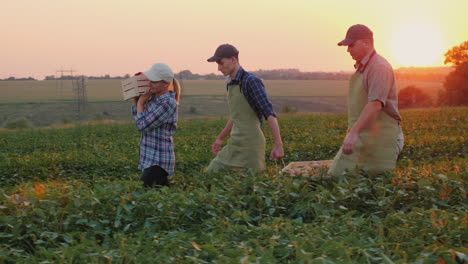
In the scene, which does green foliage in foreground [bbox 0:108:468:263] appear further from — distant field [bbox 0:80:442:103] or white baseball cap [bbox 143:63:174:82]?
distant field [bbox 0:80:442:103]

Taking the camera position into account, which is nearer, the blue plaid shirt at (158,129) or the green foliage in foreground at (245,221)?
the green foliage in foreground at (245,221)

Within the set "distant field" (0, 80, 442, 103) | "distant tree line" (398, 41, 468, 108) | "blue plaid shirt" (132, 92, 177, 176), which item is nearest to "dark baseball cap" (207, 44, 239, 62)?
"blue plaid shirt" (132, 92, 177, 176)

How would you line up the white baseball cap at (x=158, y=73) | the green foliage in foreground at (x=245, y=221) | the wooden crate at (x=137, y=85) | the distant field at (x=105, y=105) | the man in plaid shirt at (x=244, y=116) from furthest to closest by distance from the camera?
the distant field at (x=105, y=105) → the man in plaid shirt at (x=244, y=116) → the wooden crate at (x=137, y=85) → the white baseball cap at (x=158, y=73) → the green foliage in foreground at (x=245, y=221)

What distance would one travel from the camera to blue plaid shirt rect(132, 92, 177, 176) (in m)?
5.93

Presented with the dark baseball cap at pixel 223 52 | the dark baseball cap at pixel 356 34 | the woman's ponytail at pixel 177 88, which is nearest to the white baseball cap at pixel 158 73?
the woman's ponytail at pixel 177 88

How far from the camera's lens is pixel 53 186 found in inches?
218

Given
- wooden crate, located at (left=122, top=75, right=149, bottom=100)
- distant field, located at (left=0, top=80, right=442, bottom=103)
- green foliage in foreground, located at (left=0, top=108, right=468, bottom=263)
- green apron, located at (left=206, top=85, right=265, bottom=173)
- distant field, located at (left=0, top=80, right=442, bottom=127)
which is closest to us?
green foliage in foreground, located at (left=0, top=108, right=468, bottom=263)

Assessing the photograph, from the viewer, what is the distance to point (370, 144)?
5.93 meters

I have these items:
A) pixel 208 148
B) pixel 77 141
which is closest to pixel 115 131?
pixel 77 141

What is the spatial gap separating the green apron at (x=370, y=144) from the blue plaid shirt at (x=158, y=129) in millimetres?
1844

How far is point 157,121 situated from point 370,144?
2.34 meters

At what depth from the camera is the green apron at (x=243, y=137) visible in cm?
632

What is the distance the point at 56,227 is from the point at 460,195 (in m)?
3.79

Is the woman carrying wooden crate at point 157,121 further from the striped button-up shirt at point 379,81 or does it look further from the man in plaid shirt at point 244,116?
the striped button-up shirt at point 379,81
